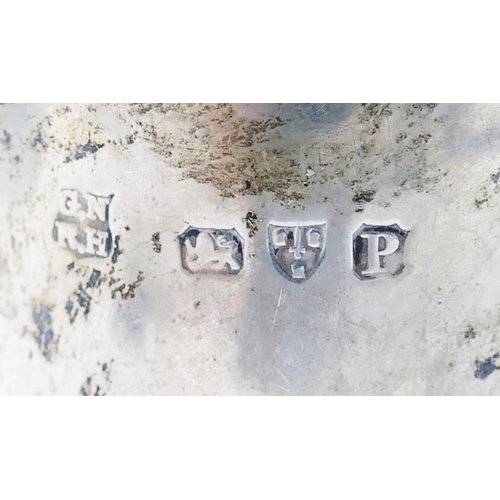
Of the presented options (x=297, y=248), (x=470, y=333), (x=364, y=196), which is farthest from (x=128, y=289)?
(x=470, y=333)

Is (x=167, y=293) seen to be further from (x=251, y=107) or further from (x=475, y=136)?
(x=475, y=136)

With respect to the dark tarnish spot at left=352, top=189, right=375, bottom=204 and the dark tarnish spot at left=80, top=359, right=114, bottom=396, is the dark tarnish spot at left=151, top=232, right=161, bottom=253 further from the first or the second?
the dark tarnish spot at left=352, top=189, right=375, bottom=204

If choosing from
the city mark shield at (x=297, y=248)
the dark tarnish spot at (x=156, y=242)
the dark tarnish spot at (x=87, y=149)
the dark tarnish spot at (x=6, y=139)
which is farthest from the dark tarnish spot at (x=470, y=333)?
A: the dark tarnish spot at (x=6, y=139)

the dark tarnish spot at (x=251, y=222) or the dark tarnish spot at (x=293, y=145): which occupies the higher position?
the dark tarnish spot at (x=293, y=145)

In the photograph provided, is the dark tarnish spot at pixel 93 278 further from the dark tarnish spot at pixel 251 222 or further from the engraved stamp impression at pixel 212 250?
the dark tarnish spot at pixel 251 222

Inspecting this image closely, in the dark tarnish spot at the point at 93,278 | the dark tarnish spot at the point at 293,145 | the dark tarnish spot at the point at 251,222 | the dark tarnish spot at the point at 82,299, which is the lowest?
the dark tarnish spot at the point at 82,299

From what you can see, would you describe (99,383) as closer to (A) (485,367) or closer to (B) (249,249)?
(B) (249,249)

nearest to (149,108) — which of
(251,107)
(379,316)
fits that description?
(251,107)

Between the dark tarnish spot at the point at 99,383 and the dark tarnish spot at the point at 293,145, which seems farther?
the dark tarnish spot at the point at 99,383

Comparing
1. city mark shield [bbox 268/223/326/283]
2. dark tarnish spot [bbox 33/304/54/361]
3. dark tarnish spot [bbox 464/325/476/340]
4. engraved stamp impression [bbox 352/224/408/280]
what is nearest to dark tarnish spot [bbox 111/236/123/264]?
dark tarnish spot [bbox 33/304/54/361]
